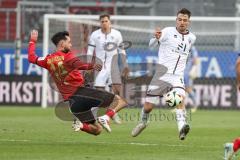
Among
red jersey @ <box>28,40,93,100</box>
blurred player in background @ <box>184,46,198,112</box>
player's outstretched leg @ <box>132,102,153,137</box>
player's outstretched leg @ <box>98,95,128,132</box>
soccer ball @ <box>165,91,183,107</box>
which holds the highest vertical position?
red jersey @ <box>28,40,93,100</box>

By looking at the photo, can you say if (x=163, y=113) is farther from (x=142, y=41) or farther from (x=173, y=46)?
(x=173, y=46)

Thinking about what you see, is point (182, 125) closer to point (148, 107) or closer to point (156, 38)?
point (148, 107)

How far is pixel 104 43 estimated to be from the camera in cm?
1883

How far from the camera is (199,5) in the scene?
30.8 metres

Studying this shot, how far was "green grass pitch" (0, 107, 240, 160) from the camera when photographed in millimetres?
11125

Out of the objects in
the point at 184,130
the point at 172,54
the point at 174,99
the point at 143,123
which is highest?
the point at 172,54

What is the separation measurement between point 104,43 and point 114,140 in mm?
5574

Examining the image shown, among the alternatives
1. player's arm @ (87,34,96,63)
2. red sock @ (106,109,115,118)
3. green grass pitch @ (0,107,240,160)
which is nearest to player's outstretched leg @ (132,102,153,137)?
green grass pitch @ (0,107,240,160)

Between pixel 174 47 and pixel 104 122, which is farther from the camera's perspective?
pixel 104 122

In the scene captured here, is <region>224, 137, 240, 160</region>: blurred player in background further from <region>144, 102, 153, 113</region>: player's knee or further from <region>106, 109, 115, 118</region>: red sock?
<region>106, 109, 115, 118</region>: red sock

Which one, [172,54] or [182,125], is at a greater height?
[172,54]

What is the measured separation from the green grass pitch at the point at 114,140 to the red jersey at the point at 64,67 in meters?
0.95

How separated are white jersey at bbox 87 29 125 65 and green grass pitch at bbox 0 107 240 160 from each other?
169 centimetres

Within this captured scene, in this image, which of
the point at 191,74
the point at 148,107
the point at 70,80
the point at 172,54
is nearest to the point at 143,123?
the point at 148,107
